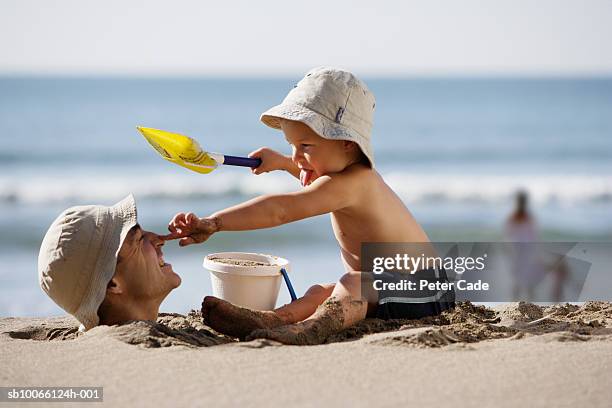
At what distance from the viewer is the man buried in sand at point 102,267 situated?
298 cm

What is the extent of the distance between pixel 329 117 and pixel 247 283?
74cm

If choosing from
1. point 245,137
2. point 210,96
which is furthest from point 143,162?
point 210,96

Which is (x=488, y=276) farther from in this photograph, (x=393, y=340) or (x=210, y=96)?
(x=210, y=96)

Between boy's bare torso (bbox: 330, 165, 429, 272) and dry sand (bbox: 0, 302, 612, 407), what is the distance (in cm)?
35

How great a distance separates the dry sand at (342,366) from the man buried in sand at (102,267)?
128 millimetres

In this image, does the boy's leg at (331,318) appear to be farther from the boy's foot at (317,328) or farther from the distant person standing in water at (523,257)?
the distant person standing in water at (523,257)

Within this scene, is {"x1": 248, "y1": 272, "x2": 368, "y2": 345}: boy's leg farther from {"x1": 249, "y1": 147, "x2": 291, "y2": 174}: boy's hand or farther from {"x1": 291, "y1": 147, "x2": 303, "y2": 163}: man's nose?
{"x1": 249, "y1": 147, "x2": 291, "y2": 174}: boy's hand

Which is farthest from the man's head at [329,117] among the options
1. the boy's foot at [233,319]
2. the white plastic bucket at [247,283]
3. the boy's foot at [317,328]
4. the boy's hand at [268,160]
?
the boy's foot at [233,319]

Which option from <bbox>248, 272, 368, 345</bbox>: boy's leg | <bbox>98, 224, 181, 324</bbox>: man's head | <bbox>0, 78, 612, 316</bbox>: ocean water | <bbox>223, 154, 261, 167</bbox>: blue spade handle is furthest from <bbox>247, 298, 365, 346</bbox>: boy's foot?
<bbox>0, 78, 612, 316</bbox>: ocean water

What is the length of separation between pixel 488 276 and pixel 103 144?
39.2ft

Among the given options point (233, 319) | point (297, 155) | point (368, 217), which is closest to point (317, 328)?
point (233, 319)

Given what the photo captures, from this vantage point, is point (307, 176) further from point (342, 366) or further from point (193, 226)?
point (342, 366)

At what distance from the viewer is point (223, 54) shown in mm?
31250

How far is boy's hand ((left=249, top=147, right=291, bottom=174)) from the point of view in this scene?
3768 millimetres
